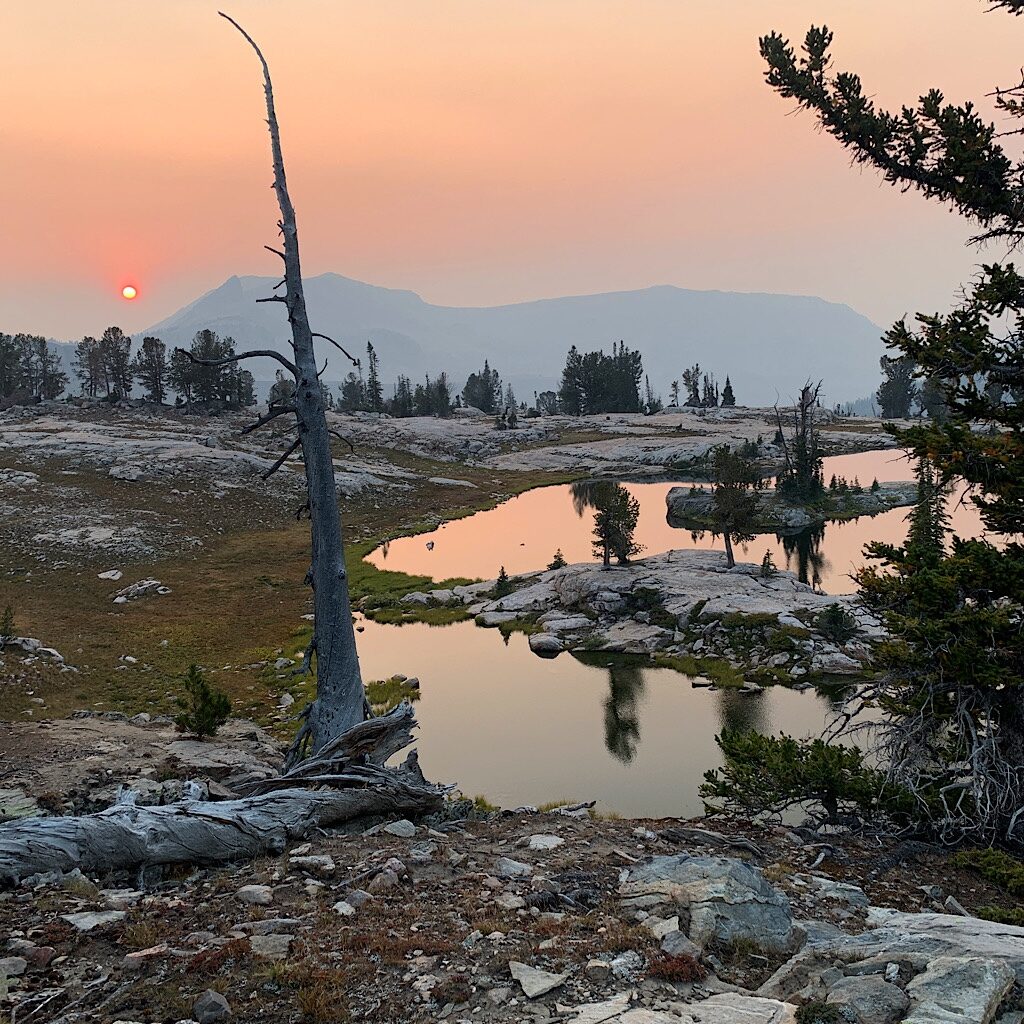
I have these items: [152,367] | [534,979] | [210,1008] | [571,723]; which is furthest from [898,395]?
[210,1008]

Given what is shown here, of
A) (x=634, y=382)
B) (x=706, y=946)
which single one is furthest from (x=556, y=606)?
(x=634, y=382)

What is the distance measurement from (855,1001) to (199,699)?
19.4 m

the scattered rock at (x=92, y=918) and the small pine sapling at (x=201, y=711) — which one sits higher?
the scattered rock at (x=92, y=918)

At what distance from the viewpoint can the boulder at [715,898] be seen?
7359 mm

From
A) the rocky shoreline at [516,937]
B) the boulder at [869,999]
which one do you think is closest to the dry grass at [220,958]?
the rocky shoreline at [516,937]

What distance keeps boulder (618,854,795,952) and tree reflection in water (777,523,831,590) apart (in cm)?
3896

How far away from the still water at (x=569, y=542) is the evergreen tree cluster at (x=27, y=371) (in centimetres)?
8482

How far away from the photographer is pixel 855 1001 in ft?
18.2

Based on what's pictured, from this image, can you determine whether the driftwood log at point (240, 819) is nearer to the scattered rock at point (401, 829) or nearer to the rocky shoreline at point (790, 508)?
the scattered rock at point (401, 829)

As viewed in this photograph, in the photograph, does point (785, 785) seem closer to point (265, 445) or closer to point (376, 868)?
point (376, 868)

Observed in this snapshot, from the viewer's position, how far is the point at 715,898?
7840 millimetres

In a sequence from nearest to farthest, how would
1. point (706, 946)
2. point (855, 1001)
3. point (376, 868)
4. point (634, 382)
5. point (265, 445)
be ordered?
point (855, 1001), point (706, 946), point (376, 868), point (265, 445), point (634, 382)

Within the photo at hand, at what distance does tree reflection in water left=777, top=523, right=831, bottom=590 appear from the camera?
49219 mm

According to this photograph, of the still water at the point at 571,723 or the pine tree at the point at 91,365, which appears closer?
the still water at the point at 571,723
